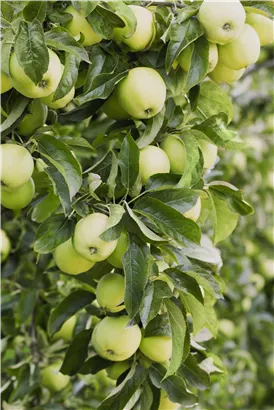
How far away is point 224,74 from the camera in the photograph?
40.9 inches

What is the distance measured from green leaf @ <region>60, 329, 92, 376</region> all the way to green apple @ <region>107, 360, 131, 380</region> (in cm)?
6

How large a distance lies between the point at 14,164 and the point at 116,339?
0.95ft

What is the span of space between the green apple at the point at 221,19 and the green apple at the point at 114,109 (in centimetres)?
16

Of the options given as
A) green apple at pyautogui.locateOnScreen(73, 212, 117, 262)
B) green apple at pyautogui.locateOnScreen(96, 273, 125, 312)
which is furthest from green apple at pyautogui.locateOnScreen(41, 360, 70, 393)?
green apple at pyautogui.locateOnScreen(73, 212, 117, 262)

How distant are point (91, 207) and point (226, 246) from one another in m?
1.63

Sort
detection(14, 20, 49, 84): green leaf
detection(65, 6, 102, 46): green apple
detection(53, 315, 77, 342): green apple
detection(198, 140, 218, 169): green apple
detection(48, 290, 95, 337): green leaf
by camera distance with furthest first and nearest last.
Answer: detection(53, 315, 77, 342): green apple
detection(48, 290, 95, 337): green leaf
detection(198, 140, 218, 169): green apple
detection(65, 6, 102, 46): green apple
detection(14, 20, 49, 84): green leaf

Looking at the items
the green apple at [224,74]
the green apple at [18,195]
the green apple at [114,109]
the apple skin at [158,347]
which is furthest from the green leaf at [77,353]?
the green apple at [224,74]

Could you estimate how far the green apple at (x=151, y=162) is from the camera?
953mm

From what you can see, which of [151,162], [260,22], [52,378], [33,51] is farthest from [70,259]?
[52,378]

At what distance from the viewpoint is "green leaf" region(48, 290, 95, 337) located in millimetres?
1151

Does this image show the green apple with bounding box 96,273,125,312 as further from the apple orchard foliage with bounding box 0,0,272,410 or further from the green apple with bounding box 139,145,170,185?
the green apple with bounding box 139,145,170,185

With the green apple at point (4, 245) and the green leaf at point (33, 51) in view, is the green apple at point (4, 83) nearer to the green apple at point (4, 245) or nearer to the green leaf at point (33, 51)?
the green leaf at point (33, 51)

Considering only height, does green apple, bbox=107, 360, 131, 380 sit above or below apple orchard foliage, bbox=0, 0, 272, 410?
below

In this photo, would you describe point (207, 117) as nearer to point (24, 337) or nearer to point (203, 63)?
point (203, 63)
